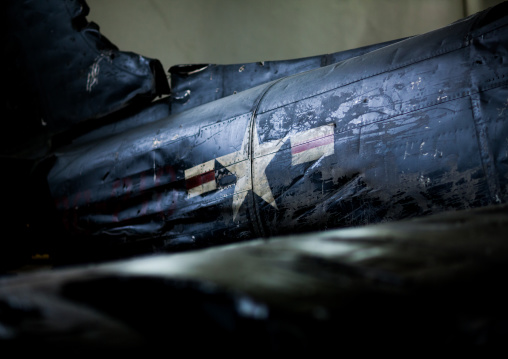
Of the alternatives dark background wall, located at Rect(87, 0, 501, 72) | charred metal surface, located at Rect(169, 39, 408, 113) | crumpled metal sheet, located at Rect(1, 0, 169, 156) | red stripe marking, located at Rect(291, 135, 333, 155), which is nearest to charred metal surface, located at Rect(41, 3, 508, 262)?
red stripe marking, located at Rect(291, 135, 333, 155)

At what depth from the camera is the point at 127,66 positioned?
3.28m

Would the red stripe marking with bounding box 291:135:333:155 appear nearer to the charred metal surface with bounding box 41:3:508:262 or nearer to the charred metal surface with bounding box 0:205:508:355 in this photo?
the charred metal surface with bounding box 41:3:508:262

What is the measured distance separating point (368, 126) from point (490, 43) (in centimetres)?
59

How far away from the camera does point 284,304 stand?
43 centimetres

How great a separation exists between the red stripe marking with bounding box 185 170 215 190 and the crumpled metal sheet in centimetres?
118

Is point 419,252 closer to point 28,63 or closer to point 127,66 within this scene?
point 127,66

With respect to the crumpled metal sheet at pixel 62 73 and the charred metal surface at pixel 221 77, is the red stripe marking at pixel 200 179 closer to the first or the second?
the charred metal surface at pixel 221 77

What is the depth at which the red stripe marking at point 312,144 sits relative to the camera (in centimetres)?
195

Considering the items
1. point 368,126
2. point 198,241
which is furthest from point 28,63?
point 368,126

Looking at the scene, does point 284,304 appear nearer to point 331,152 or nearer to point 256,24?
point 331,152

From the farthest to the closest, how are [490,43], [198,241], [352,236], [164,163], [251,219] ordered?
[164,163], [198,241], [251,219], [490,43], [352,236]

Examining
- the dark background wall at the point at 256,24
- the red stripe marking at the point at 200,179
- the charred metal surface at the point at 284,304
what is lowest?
the charred metal surface at the point at 284,304

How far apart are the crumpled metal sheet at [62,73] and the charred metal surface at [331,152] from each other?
68 centimetres

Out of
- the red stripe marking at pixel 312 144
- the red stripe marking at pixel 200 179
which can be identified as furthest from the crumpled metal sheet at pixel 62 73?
the red stripe marking at pixel 312 144
